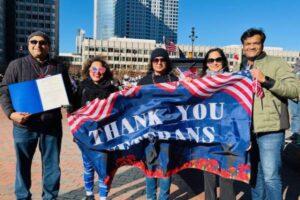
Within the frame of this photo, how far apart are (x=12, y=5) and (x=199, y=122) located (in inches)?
5931

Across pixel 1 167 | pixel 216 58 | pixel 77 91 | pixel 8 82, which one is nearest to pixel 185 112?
pixel 216 58

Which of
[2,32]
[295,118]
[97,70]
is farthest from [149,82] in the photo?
[2,32]

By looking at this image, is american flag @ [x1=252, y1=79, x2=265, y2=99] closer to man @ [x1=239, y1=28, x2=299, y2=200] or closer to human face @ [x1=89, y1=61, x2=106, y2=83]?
man @ [x1=239, y1=28, x2=299, y2=200]

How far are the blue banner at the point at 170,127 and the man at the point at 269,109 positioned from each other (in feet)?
0.65

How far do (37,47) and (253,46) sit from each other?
7.90 ft

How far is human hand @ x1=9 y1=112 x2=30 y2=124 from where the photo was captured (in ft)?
15.2

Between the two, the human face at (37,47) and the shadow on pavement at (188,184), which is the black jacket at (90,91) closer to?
the human face at (37,47)

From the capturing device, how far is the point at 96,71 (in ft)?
17.7

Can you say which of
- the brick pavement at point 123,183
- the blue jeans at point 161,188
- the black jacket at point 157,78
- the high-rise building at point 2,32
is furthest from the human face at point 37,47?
the high-rise building at point 2,32

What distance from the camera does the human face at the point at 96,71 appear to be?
5416mm

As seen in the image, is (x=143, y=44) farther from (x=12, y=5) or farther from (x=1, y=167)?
(x=1, y=167)

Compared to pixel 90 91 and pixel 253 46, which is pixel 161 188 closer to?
pixel 90 91

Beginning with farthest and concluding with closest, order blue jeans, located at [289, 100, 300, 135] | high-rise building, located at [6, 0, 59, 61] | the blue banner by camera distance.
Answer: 1. high-rise building, located at [6, 0, 59, 61]
2. blue jeans, located at [289, 100, 300, 135]
3. the blue banner

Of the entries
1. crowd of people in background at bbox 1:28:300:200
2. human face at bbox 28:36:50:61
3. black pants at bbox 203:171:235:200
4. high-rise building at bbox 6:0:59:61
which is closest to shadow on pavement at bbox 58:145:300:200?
crowd of people in background at bbox 1:28:300:200
